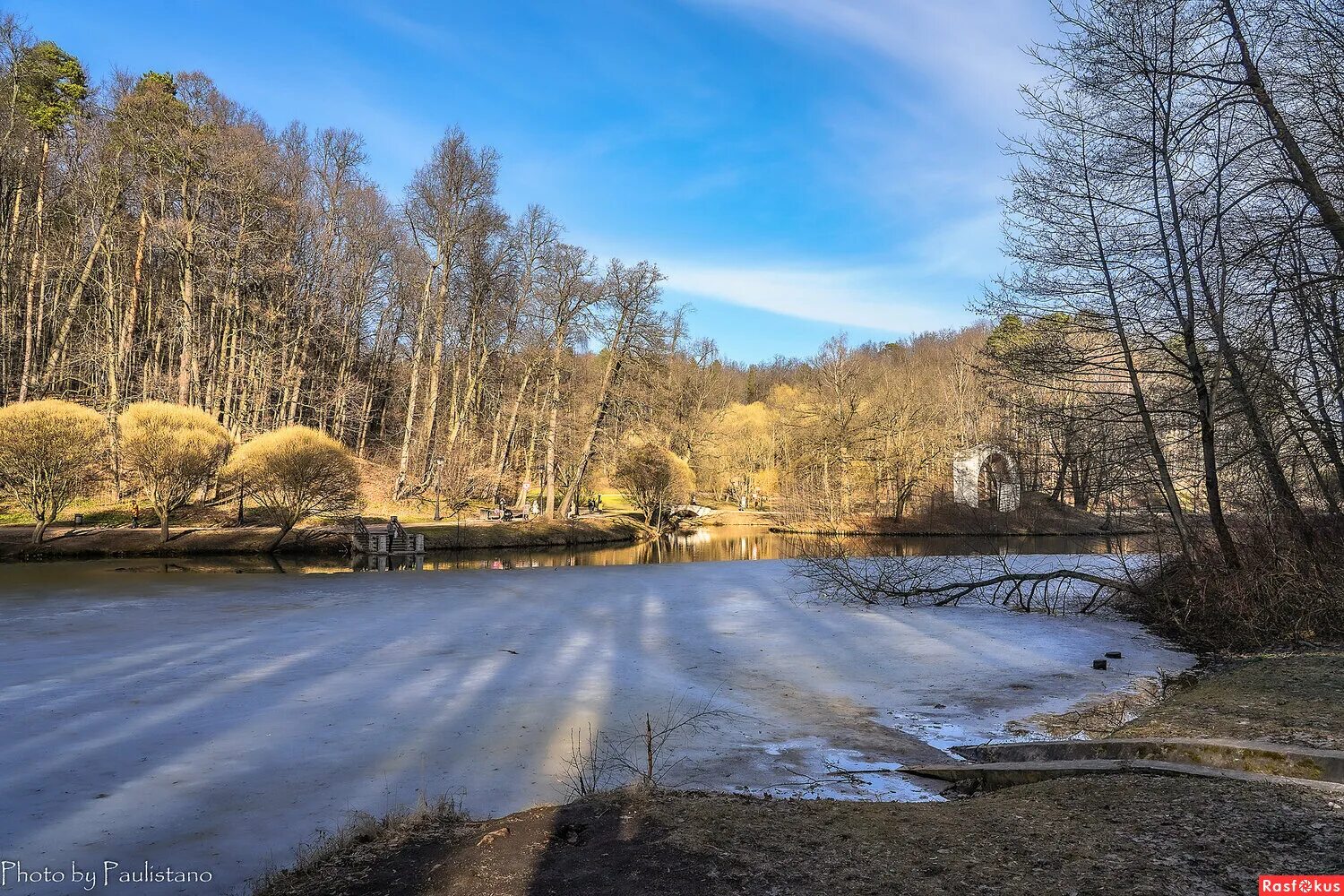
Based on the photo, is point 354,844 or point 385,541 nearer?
point 354,844

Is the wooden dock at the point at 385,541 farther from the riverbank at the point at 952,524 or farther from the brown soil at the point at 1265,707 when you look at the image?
the brown soil at the point at 1265,707

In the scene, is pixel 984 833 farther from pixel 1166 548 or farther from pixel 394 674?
pixel 1166 548

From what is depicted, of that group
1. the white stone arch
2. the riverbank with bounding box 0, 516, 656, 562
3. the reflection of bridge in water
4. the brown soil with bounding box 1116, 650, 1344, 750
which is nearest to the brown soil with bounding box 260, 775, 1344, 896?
the brown soil with bounding box 1116, 650, 1344, 750

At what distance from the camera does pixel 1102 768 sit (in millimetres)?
4246

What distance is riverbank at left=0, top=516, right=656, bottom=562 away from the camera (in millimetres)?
19031

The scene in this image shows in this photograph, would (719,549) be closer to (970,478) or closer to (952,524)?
(952,524)

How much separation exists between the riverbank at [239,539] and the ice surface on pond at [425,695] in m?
7.17

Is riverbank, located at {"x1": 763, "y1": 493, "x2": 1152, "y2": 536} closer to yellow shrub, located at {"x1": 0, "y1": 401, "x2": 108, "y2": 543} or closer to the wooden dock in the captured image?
the wooden dock

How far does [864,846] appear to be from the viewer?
3.09 metres

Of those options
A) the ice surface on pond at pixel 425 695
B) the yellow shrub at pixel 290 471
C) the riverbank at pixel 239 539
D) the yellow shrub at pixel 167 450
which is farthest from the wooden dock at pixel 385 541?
the ice surface on pond at pixel 425 695

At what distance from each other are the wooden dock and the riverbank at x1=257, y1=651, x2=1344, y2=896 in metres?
20.2

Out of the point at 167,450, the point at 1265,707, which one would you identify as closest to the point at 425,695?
the point at 1265,707

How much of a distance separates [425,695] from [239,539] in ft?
60.4

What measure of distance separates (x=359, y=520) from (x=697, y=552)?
12140 mm
